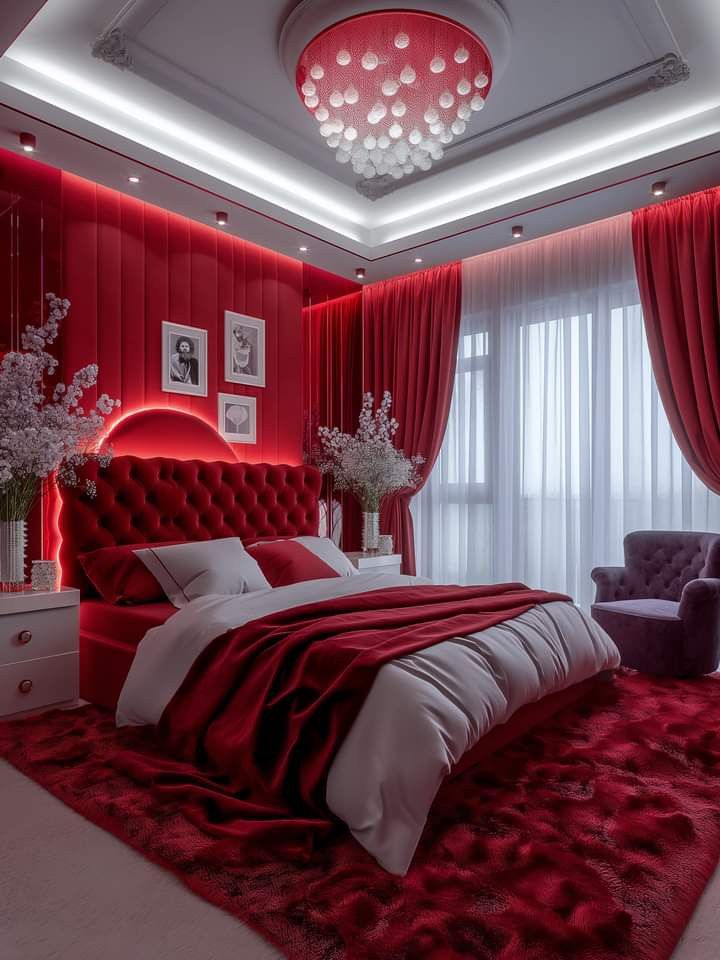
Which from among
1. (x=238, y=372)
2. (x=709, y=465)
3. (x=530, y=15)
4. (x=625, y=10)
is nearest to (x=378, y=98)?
(x=530, y=15)

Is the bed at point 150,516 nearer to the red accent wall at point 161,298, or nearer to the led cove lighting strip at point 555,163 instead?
the red accent wall at point 161,298

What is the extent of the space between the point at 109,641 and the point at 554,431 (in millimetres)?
3296

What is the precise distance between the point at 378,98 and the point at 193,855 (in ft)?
10.2

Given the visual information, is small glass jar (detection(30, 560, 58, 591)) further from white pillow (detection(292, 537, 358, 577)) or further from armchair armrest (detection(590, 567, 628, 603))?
armchair armrest (detection(590, 567, 628, 603))

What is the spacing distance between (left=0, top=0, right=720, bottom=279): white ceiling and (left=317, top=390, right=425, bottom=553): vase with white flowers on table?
1435 mm

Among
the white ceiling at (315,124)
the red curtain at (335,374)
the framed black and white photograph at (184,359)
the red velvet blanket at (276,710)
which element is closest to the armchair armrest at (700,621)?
the red velvet blanket at (276,710)

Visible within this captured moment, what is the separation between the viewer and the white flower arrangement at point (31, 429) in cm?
311

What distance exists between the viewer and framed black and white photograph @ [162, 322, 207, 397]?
4.31 m

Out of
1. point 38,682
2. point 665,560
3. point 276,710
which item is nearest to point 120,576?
point 38,682

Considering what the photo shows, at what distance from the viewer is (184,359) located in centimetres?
440

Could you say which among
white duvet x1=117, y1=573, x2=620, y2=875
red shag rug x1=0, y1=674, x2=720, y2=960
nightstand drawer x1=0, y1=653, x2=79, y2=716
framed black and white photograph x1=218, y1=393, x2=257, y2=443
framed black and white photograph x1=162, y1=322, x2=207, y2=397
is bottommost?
red shag rug x1=0, y1=674, x2=720, y2=960

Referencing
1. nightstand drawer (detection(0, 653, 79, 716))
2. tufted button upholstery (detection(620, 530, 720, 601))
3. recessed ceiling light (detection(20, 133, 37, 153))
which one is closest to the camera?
nightstand drawer (detection(0, 653, 79, 716))

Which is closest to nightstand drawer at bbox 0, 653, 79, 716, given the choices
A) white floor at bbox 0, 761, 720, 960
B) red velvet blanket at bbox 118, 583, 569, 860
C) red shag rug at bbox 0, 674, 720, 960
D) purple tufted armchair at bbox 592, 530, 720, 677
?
red shag rug at bbox 0, 674, 720, 960

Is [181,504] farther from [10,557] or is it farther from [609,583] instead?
[609,583]
